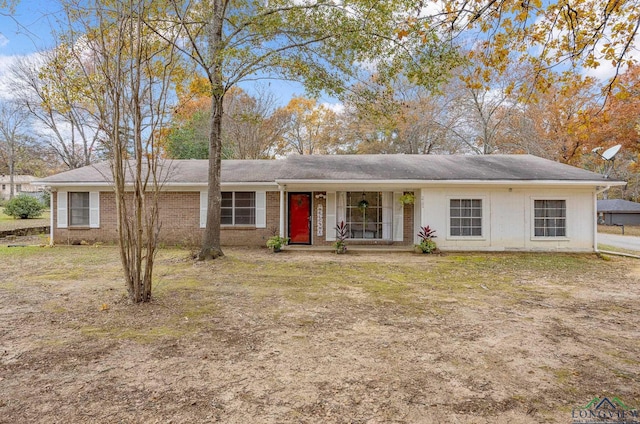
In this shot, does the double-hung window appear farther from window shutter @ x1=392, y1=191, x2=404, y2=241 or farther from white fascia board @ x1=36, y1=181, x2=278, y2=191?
window shutter @ x1=392, y1=191, x2=404, y2=241

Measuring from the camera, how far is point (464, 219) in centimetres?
1164

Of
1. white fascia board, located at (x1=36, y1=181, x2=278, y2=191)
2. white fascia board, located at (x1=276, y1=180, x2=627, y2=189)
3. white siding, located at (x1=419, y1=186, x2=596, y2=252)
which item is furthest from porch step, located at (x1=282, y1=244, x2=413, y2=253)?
white fascia board, located at (x1=36, y1=181, x2=278, y2=191)

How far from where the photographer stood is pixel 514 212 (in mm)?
11469

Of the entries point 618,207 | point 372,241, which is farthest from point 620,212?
point 372,241

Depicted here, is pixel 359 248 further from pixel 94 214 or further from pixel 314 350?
pixel 94 214

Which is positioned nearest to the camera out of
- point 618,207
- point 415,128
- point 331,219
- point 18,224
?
point 331,219

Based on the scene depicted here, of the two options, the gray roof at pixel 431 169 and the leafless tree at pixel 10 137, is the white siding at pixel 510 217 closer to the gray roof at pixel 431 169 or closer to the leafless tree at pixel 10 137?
the gray roof at pixel 431 169

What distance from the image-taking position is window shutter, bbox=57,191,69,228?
1276cm

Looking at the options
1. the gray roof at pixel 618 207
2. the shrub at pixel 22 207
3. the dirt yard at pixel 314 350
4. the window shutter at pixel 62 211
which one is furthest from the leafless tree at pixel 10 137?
the gray roof at pixel 618 207

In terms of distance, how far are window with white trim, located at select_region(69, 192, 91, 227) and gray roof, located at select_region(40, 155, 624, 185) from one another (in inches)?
28.3

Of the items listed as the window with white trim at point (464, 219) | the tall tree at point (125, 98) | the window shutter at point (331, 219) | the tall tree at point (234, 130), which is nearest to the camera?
the tall tree at point (125, 98)

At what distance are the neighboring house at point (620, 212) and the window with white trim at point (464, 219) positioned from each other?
20291 millimetres

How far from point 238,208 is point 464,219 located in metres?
8.07

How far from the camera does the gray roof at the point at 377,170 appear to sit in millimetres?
11328
